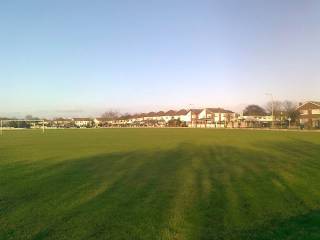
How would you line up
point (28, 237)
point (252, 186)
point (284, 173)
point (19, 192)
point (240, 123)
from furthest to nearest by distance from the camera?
point (240, 123) → point (284, 173) → point (252, 186) → point (19, 192) → point (28, 237)

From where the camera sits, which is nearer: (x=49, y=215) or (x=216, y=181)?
(x=49, y=215)

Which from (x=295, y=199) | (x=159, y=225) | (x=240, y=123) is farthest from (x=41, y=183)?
(x=240, y=123)

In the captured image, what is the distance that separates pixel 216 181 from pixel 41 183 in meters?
6.00

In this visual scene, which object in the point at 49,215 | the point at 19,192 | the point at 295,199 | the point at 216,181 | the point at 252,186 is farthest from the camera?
the point at 216,181

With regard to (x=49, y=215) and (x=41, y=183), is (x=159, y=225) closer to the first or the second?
(x=49, y=215)

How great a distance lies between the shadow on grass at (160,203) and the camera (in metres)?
7.62

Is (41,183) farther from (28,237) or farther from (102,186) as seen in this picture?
(28,237)

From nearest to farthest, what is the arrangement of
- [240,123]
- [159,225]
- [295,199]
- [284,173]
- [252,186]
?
[159,225] → [295,199] → [252,186] → [284,173] → [240,123]

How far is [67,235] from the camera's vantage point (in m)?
7.38

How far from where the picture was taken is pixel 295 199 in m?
10.5

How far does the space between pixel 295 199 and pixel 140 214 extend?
4303 millimetres

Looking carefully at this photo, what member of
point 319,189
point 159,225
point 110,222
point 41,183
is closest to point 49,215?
point 110,222

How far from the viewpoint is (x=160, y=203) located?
10.3 meters

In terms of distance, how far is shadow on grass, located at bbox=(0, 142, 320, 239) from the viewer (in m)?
7.62
